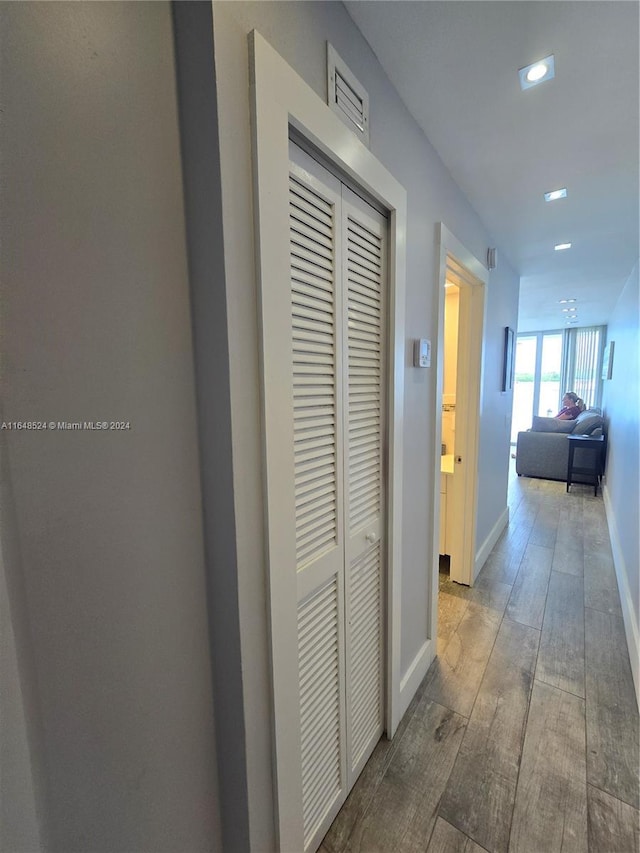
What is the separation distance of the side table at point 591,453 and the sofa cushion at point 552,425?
423 millimetres

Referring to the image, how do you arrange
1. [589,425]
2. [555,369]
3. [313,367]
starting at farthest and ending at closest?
[555,369]
[589,425]
[313,367]

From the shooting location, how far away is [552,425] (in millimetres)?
5438

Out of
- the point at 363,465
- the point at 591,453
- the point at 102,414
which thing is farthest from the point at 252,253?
the point at 591,453

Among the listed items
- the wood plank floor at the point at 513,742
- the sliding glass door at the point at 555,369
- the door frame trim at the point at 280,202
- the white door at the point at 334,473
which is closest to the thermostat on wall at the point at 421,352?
the white door at the point at 334,473

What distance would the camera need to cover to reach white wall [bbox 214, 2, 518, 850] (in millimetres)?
687

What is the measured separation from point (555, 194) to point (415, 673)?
8.69 feet

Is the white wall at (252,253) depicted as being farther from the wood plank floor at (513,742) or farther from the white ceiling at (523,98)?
the wood plank floor at (513,742)

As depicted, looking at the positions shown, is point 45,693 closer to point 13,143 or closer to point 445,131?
point 13,143

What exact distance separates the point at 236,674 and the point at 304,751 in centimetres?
46

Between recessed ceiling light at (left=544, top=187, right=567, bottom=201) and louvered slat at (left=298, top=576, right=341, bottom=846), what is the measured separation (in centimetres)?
233

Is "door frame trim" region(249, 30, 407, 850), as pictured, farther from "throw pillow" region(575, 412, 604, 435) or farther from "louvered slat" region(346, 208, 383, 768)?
"throw pillow" region(575, 412, 604, 435)

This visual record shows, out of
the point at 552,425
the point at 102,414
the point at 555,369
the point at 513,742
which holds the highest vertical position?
the point at 555,369

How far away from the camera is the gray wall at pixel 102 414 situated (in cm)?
55

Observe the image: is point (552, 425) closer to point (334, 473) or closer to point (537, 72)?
point (537, 72)
